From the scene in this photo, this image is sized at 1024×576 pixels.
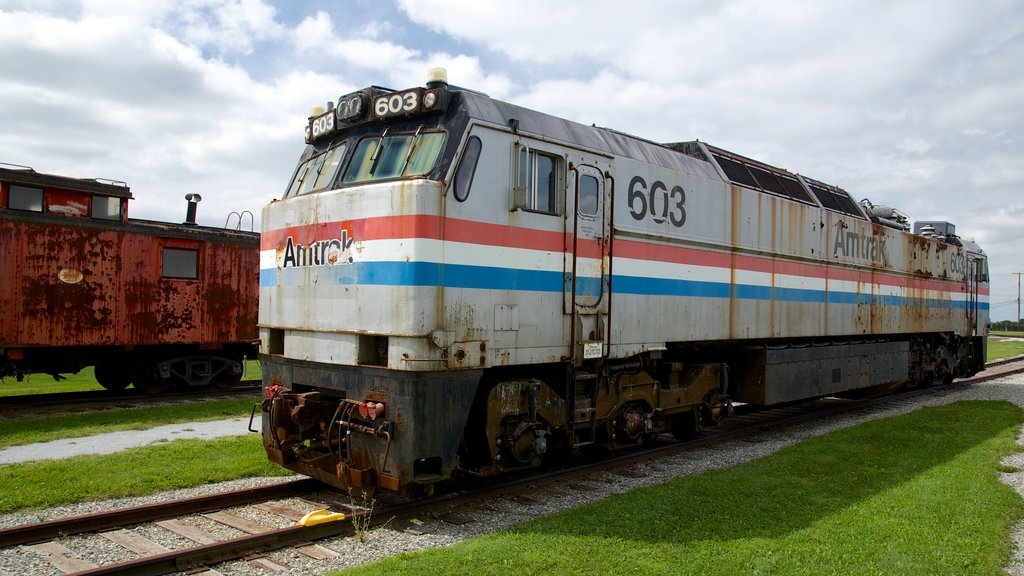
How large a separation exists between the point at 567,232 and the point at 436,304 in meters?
1.88

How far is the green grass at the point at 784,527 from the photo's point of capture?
18.1 feet

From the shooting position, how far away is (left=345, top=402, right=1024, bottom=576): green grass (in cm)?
551

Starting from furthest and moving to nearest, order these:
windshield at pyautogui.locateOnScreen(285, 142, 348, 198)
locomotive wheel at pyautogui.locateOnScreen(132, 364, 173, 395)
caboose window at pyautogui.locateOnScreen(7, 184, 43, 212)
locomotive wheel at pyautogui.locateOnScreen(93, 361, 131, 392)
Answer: locomotive wheel at pyautogui.locateOnScreen(93, 361, 131, 392) → locomotive wheel at pyautogui.locateOnScreen(132, 364, 173, 395) → caboose window at pyautogui.locateOnScreen(7, 184, 43, 212) → windshield at pyautogui.locateOnScreen(285, 142, 348, 198)

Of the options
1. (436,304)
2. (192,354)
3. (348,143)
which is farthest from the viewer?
(192,354)

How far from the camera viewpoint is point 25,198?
14.9m

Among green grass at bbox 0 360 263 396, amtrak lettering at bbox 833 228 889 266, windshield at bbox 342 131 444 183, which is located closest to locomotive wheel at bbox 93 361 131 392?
green grass at bbox 0 360 263 396

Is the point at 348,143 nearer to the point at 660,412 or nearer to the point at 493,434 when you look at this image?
the point at 493,434

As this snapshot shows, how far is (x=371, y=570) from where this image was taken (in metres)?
5.25

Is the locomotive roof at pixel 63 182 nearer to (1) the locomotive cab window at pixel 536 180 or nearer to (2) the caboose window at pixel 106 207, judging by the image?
(2) the caboose window at pixel 106 207

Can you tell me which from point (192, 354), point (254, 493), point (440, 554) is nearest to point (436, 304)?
point (440, 554)

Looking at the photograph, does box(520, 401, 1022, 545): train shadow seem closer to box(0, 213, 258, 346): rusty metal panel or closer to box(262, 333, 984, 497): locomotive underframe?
box(262, 333, 984, 497): locomotive underframe

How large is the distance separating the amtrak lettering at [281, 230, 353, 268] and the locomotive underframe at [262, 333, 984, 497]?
1.03 m

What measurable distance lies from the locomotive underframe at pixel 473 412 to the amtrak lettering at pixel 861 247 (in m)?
3.20

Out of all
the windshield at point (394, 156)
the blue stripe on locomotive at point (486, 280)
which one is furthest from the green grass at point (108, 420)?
the windshield at point (394, 156)
